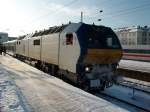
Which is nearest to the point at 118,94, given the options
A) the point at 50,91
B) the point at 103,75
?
the point at 103,75

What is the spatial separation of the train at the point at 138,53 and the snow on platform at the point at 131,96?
21999mm

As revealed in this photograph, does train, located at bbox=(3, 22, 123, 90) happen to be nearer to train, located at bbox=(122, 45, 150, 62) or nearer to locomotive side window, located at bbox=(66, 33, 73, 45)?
locomotive side window, located at bbox=(66, 33, 73, 45)

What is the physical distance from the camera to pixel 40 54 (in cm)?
1833

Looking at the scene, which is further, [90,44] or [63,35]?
[63,35]

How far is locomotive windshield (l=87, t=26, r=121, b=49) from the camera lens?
40.4 feet

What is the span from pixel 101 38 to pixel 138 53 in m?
27.1

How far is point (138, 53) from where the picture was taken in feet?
127

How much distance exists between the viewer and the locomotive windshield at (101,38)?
40.4 feet

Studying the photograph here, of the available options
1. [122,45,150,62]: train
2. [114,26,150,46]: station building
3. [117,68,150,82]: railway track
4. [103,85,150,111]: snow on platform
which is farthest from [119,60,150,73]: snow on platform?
[114,26,150,46]: station building

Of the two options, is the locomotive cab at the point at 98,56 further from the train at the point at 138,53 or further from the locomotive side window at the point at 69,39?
the train at the point at 138,53

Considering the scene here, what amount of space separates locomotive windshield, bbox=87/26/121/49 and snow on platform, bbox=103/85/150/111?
2.43 metres

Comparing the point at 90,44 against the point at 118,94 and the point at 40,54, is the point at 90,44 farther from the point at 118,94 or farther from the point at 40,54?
the point at 40,54

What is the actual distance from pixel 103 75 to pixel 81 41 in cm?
197

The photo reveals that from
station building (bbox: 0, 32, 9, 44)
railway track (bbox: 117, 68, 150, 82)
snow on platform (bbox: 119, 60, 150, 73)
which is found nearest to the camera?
railway track (bbox: 117, 68, 150, 82)
